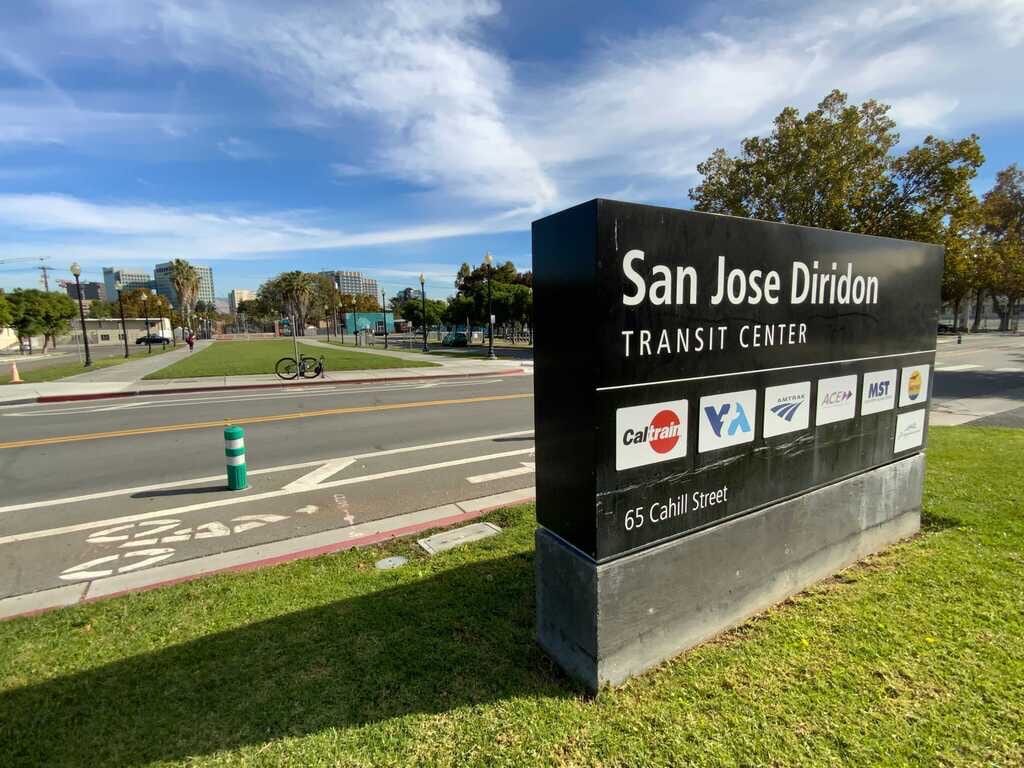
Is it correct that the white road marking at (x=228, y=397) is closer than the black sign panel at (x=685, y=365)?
No

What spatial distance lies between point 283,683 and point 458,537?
2185mm

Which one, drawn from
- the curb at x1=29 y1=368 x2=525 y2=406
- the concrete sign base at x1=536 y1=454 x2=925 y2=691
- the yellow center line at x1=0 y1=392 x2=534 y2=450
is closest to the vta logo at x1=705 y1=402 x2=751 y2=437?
the concrete sign base at x1=536 y1=454 x2=925 y2=691

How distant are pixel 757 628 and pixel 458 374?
19.5 metres

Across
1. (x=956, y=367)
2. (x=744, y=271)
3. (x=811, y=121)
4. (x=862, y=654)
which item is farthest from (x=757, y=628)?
(x=811, y=121)

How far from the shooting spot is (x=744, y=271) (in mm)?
2984

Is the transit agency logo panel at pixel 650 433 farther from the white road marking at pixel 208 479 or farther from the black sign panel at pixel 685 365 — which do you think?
the white road marking at pixel 208 479

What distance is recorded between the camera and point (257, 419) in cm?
1145

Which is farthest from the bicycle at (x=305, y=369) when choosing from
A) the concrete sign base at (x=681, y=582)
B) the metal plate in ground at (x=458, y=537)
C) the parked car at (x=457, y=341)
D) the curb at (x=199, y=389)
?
the parked car at (x=457, y=341)

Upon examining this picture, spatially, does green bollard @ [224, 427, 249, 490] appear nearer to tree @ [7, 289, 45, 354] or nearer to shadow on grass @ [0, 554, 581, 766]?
shadow on grass @ [0, 554, 581, 766]

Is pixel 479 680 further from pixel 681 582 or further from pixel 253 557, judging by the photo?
pixel 253 557

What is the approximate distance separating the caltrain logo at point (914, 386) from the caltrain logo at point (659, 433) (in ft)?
9.60

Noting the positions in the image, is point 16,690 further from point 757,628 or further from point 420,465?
point 420,465

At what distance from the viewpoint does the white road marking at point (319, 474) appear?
6.73m

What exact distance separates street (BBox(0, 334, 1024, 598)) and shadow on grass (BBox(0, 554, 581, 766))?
6.22ft
